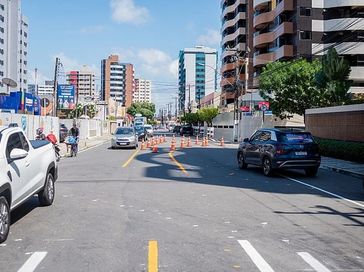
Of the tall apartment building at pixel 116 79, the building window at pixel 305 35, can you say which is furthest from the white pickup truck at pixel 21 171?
the tall apartment building at pixel 116 79

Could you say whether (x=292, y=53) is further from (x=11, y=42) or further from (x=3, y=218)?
(x=11, y=42)

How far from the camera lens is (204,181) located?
595 inches

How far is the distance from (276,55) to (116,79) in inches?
2820

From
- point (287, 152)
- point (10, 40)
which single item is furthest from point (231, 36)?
point (287, 152)

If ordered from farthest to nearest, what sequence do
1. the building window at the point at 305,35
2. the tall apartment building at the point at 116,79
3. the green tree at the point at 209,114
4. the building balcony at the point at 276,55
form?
the tall apartment building at the point at 116,79, the green tree at the point at 209,114, the building balcony at the point at 276,55, the building window at the point at 305,35

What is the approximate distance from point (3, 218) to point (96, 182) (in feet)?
24.3

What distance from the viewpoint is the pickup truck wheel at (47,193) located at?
Answer: 33.2 feet

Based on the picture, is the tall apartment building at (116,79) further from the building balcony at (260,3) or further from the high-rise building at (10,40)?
the building balcony at (260,3)

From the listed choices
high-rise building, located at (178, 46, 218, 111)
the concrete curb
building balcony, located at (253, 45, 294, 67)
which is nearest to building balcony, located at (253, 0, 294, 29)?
building balcony, located at (253, 45, 294, 67)

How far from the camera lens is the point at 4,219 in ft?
24.3

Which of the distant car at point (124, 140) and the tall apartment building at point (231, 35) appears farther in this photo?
the tall apartment building at point (231, 35)

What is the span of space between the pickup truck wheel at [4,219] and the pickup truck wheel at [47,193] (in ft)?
8.40

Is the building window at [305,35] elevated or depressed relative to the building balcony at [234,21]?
depressed

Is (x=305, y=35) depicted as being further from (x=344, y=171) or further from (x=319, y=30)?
(x=344, y=171)
